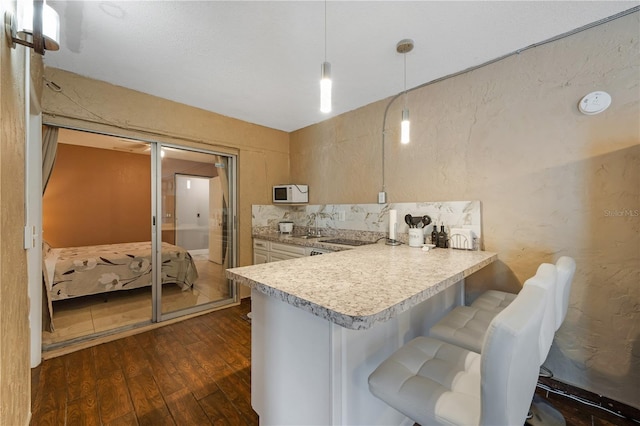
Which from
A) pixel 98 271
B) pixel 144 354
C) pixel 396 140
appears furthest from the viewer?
pixel 98 271

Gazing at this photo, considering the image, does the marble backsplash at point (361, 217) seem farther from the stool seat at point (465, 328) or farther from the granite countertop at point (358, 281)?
the stool seat at point (465, 328)

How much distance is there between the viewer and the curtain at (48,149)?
2283 mm

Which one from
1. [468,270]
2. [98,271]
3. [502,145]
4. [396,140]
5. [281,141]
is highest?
[281,141]

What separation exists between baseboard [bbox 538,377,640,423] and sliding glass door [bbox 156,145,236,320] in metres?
3.24

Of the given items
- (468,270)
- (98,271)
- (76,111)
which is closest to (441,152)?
(468,270)

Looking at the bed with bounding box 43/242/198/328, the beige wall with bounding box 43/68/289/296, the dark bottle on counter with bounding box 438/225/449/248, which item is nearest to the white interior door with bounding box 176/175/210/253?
the bed with bounding box 43/242/198/328

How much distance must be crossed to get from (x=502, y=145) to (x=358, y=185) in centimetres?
147

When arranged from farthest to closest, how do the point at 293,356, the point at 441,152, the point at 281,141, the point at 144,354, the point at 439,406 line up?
the point at 281,141 < the point at 441,152 < the point at 144,354 < the point at 293,356 < the point at 439,406

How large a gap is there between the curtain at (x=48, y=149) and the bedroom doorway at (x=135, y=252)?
0.31 feet

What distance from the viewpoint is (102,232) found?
14.5ft

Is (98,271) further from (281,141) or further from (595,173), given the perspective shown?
(595,173)

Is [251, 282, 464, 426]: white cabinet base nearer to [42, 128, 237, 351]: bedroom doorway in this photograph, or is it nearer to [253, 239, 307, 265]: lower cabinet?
[253, 239, 307, 265]: lower cabinet

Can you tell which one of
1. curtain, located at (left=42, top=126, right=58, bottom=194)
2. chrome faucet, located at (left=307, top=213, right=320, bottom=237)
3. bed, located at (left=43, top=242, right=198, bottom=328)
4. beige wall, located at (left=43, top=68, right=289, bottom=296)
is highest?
beige wall, located at (left=43, top=68, right=289, bottom=296)

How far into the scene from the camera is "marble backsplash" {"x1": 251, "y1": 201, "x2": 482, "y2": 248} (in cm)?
224
